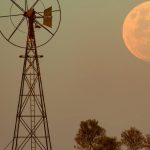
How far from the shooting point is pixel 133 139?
2872 inches

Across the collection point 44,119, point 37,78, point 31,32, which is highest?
point 31,32

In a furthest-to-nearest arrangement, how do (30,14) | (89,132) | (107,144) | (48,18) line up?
1. (89,132)
2. (107,144)
3. (48,18)
4. (30,14)

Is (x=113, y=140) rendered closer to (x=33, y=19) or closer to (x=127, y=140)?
(x=127, y=140)

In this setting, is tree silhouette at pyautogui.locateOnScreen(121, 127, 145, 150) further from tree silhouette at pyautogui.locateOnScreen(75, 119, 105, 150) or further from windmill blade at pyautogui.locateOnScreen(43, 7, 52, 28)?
windmill blade at pyautogui.locateOnScreen(43, 7, 52, 28)

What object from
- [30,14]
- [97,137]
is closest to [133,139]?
[97,137]

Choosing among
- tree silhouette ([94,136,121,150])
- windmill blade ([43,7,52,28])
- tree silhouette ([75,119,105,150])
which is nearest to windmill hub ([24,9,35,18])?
windmill blade ([43,7,52,28])

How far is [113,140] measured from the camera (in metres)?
65.2

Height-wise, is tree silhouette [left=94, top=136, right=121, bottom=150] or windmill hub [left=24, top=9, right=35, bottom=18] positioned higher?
windmill hub [left=24, top=9, right=35, bottom=18]

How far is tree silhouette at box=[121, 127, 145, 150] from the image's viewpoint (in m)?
72.8

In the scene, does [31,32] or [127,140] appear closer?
[31,32]

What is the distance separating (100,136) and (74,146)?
5251 mm

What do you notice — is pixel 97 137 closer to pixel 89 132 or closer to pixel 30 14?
pixel 89 132

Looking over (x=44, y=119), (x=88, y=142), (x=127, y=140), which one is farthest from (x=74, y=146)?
(x=44, y=119)

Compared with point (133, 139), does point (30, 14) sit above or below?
below
